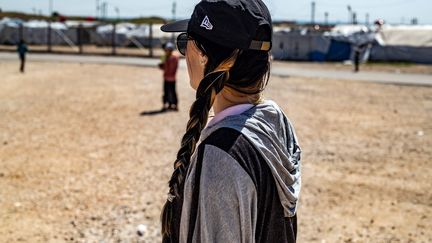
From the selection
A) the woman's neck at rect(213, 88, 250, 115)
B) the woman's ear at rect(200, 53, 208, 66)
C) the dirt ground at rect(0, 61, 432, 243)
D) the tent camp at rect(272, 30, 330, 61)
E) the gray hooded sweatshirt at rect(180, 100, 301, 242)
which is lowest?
the tent camp at rect(272, 30, 330, 61)

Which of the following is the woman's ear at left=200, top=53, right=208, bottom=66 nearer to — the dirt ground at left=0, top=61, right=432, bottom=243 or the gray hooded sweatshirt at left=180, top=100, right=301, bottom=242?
the gray hooded sweatshirt at left=180, top=100, right=301, bottom=242

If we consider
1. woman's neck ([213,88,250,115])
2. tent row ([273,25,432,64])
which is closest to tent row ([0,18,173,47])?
tent row ([273,25,432,64])

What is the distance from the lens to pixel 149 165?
7.55 meters

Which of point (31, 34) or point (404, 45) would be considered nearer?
point (404, 45)

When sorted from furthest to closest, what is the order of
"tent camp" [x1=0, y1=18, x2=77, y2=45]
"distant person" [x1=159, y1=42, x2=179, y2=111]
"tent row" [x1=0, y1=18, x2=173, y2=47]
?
"tent camp" [x1=0, y1=18, x2=77, y2=45] < "tent row" [x1=0, y1=18, x2=173, y2=47] < "distant person" [x1=159, y1=42, x2=179, y2=111]

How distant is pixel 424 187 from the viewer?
6844 millimetres

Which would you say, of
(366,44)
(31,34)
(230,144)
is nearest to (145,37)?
(31,34)

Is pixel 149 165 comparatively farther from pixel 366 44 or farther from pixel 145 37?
pixel 145 37

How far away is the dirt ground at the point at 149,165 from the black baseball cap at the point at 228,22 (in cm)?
376

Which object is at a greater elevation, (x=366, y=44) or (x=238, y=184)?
(x=238, y=184)

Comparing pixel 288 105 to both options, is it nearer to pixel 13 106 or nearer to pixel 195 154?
pixel 13 106

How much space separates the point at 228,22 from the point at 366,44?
115 feet

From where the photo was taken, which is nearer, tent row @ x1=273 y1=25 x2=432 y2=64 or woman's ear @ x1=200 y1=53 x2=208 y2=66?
woman's ear @ x1=200 y1=53 x2=208 y2=66

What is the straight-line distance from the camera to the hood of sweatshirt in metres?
1.50
